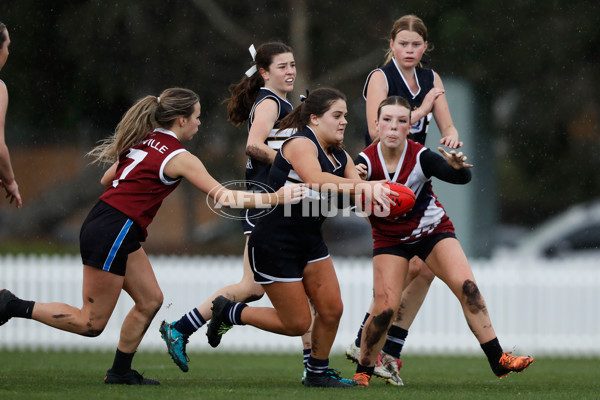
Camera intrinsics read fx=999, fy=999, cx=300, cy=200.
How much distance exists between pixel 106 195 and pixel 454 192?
309 inches

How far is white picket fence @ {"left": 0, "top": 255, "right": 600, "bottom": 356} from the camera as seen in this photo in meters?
12.1

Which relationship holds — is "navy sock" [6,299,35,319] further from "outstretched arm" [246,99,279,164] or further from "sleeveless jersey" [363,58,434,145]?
"sleeveless jersey" [363,58,434,145]

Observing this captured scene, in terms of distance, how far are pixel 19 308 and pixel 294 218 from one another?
1811 mm

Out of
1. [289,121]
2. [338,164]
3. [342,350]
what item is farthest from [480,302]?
[342,350]

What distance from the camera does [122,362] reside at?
6.58 m

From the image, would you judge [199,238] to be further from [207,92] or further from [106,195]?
[106,195]

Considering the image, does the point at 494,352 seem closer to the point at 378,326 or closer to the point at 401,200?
the point at 378,326

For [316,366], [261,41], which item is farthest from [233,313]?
[261,41]

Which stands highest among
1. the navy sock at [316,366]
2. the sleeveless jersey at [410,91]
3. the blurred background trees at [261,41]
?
the blurred background trees at [261,41]

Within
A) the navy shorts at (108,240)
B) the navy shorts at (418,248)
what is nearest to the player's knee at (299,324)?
the navy shorts at (418,248)

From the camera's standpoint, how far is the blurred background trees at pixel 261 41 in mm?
16922

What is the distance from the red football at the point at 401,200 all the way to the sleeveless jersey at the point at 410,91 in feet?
3.78

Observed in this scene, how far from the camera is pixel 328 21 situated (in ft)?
59.2

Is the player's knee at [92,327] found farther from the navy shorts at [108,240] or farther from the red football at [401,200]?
the red football at [401,200]
